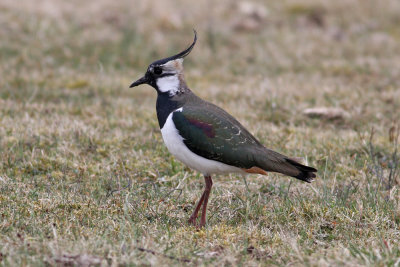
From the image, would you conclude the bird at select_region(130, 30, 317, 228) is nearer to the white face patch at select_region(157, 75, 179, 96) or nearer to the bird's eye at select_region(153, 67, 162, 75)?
the white face patch at select_region(157, 75, 179, 96)

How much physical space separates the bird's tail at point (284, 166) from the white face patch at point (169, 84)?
96cm

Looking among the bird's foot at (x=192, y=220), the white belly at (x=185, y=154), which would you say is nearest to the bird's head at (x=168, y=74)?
the white belly at (x=185, y=154)

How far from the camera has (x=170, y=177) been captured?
609cm

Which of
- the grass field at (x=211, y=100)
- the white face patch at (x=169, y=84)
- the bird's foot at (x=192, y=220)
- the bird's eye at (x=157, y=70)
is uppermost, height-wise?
the bird's eye at (x=157, y=70)

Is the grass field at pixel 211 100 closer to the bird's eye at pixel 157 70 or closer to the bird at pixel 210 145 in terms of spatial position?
the bird at pixel 210 145

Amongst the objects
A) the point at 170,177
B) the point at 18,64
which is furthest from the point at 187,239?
the point at 18,64

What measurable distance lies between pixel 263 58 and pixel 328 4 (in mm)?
3323

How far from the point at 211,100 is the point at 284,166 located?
12.2 feet

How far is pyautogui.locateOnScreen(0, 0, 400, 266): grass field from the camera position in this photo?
437cm

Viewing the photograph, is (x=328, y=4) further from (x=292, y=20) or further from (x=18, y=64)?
(x=18, y=64)

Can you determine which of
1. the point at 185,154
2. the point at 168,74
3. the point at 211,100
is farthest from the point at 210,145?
the point at 211,100

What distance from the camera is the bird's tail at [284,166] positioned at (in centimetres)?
490

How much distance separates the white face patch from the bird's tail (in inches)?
38.0

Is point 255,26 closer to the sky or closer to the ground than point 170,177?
closer to the sky
